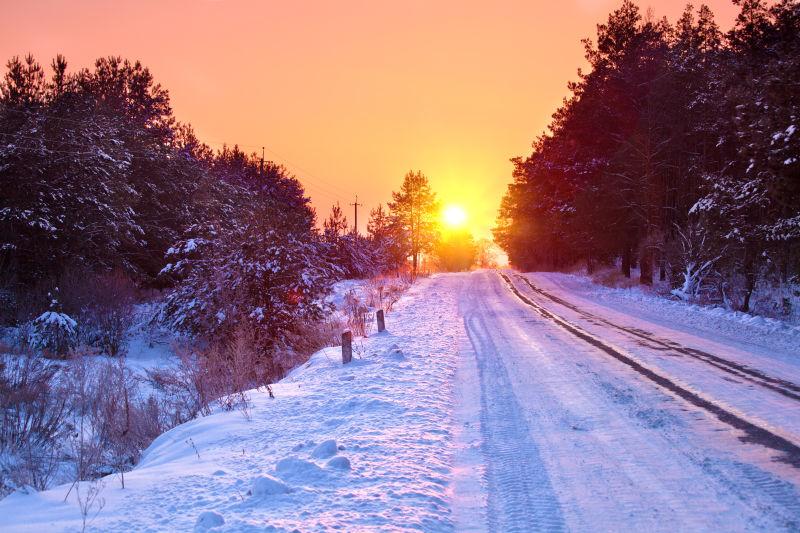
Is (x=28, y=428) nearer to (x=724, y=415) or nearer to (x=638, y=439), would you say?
(x=638, y=439)

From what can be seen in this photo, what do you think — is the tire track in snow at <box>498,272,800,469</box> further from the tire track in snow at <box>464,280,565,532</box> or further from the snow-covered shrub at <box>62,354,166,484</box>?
the snow-covered shrub at <box>62,354,166,484</box>

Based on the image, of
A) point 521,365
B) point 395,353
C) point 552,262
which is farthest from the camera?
point 552,262

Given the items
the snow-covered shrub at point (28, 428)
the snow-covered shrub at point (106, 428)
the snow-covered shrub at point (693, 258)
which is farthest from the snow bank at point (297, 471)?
the snow-covered shrub at point (693, 258)

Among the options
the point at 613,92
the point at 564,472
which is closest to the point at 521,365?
the point at 564,472

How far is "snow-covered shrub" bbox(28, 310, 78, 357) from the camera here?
1237 cm

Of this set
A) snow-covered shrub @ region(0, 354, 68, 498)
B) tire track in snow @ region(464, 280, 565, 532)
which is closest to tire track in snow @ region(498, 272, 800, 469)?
tire track in snow @ region(464, 280, 565, 532)

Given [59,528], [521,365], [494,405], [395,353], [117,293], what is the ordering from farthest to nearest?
[117,293]
[395,353]
[521,365]
[494,405]
[59,528]

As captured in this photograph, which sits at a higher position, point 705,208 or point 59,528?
point 705,208

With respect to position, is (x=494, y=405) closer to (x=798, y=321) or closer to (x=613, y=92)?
(x=798, y=321)

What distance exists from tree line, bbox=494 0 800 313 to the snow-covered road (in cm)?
654

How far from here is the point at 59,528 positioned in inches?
123

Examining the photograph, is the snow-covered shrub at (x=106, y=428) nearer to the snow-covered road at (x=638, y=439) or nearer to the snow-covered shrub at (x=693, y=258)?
the snow-covered road at (x=638, y=439)

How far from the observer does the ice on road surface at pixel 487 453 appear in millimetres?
3375

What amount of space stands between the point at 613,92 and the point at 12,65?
86.3ft
